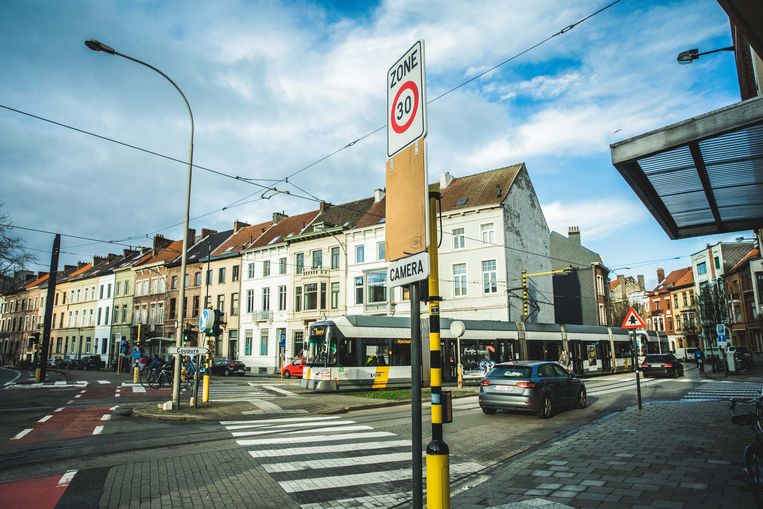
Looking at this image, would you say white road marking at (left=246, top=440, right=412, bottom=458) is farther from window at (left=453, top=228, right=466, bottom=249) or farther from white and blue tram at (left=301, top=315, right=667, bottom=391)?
window at (left=453, top=228, right=466, bottom=249)

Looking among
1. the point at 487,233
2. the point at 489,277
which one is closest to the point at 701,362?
the point at 489,277

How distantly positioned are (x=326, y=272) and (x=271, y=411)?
86.9 feet

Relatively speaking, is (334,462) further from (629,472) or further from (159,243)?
(159,243)

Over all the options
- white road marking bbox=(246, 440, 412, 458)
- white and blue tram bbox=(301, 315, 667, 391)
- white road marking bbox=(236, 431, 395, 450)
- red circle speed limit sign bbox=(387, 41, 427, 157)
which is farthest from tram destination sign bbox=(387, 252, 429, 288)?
white and blue tram bbox=(301, 315, 667, 391)

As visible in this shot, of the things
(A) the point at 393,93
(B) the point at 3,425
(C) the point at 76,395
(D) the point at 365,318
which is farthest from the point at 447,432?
(C) the point at 76,395

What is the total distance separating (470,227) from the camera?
3556cm

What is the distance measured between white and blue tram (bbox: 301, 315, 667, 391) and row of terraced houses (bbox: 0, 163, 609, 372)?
10.3ft

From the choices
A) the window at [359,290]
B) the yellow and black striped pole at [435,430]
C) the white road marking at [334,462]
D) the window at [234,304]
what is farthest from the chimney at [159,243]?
the yellow and black striped pole at [435,430]

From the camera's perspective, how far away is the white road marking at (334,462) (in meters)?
7.34

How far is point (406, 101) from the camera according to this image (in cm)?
400

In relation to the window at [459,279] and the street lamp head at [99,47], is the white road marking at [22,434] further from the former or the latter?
the window at [459,279]

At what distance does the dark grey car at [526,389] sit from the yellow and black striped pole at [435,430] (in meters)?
9.71

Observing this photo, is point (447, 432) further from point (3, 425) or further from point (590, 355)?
point (590, 355)

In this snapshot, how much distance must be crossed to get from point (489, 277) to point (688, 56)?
25.2 metres
